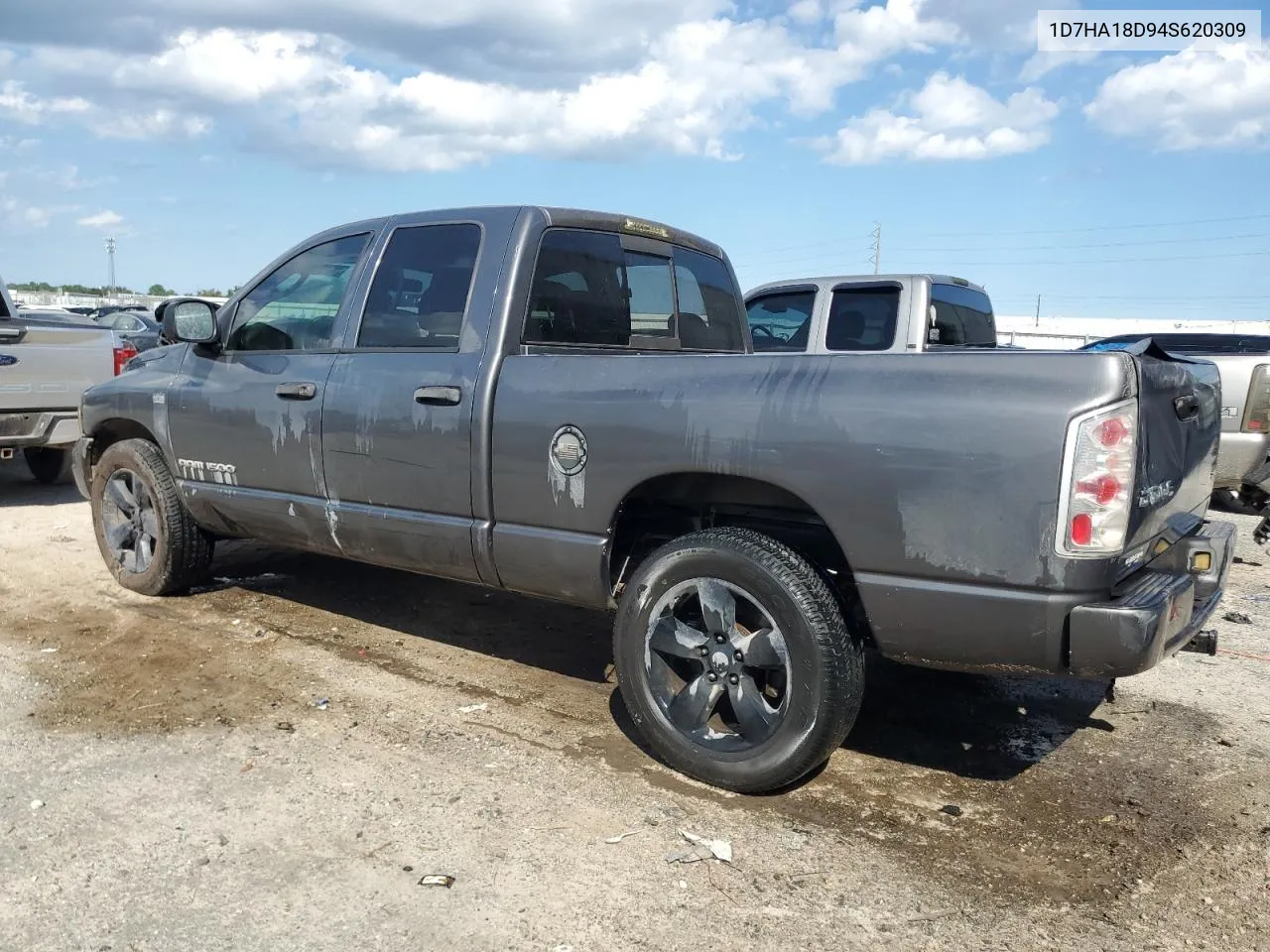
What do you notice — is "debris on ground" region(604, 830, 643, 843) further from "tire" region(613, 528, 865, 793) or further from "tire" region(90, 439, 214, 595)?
"tire" region(90, 439, 214, 595)

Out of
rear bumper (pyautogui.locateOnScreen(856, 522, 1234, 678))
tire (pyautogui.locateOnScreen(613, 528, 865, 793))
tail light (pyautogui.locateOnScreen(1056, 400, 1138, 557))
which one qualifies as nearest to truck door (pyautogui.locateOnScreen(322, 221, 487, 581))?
tire (pyautogui.locateOnScreen(613, 528, 865, 793))

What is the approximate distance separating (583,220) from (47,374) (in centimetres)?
597

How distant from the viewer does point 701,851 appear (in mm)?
3045

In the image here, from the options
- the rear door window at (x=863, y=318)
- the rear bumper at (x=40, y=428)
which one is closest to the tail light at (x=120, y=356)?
the rear bumper at (x=40, y=428)

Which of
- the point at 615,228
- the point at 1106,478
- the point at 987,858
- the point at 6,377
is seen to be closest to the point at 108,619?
the point at 615,228

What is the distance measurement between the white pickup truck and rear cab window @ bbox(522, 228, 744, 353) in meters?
5.89

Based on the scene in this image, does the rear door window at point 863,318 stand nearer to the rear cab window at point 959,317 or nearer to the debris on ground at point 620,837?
the rear cab window at point 959,317

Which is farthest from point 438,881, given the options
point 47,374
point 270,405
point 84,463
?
point 47,374

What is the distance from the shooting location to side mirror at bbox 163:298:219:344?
5066mm

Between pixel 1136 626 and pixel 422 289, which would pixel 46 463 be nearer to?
pixel 422 289

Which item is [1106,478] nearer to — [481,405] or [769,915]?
[769,915]

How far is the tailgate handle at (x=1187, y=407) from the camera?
3.24m

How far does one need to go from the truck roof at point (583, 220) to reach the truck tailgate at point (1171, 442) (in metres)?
2.24

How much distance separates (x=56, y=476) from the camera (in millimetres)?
9828
